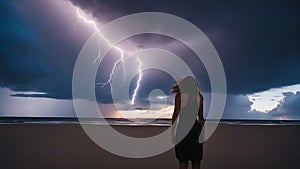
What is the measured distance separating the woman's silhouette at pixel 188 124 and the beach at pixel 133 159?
880mm

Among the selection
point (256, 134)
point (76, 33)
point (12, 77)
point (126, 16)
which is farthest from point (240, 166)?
Result: point (12, 77)

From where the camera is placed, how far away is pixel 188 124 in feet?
7.20

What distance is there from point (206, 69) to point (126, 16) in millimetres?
1513

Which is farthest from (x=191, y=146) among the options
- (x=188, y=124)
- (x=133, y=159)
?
(x=133, y=159)

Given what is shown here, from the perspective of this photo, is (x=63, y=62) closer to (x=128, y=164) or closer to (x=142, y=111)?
(x=142, y=111)

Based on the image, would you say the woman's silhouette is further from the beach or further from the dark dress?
the beach

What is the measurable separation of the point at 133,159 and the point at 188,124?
1088mm

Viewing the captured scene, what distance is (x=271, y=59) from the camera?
483 centimetres

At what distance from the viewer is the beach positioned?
2.90m

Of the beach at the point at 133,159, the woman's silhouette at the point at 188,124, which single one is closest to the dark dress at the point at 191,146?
the woman's silhouette at the point at 188,124

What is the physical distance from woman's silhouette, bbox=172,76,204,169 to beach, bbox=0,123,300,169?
2.89 feet

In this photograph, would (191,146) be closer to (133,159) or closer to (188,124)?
(188,124)

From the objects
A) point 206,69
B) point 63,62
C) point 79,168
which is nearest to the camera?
point 79,168

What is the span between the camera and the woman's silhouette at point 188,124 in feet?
7.09
